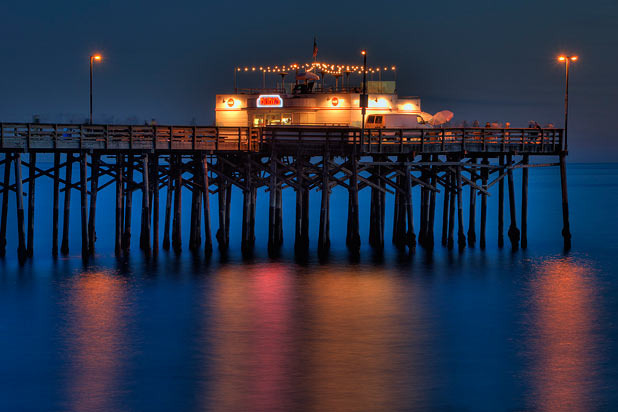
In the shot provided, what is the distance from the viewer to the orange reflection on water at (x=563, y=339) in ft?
68.8

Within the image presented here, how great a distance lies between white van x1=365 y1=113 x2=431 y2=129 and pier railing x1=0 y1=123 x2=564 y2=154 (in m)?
1.69

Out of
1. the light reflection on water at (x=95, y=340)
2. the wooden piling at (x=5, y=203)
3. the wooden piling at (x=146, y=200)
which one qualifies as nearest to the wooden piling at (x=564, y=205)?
the wooden piling at (x=146, y=200)

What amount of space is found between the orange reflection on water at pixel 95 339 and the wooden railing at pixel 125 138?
5489 mm

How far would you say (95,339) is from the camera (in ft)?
82.6

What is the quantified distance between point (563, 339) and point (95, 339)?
1369 cm

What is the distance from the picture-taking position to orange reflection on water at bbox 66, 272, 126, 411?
2067 centimetres

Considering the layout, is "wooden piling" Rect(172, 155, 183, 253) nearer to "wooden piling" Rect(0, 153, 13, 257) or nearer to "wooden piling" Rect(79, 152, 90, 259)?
"wooden piling" Rect(79, 152, 90, 259)

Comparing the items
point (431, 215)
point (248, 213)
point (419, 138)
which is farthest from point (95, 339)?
point (431, 215)

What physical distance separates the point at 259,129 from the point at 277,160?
1.57m

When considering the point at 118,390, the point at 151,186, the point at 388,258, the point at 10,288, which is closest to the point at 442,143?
the point at 388,258

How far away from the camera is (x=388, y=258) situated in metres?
38.6

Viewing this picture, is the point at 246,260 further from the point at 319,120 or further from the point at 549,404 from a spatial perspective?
the point at 549,404

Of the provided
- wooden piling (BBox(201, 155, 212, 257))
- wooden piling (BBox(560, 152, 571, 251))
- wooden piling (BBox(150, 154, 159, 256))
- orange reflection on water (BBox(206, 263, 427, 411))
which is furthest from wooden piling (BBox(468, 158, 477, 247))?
wooden piling (BBox(150, 154, 159, 256))

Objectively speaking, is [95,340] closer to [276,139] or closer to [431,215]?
[276,139]
